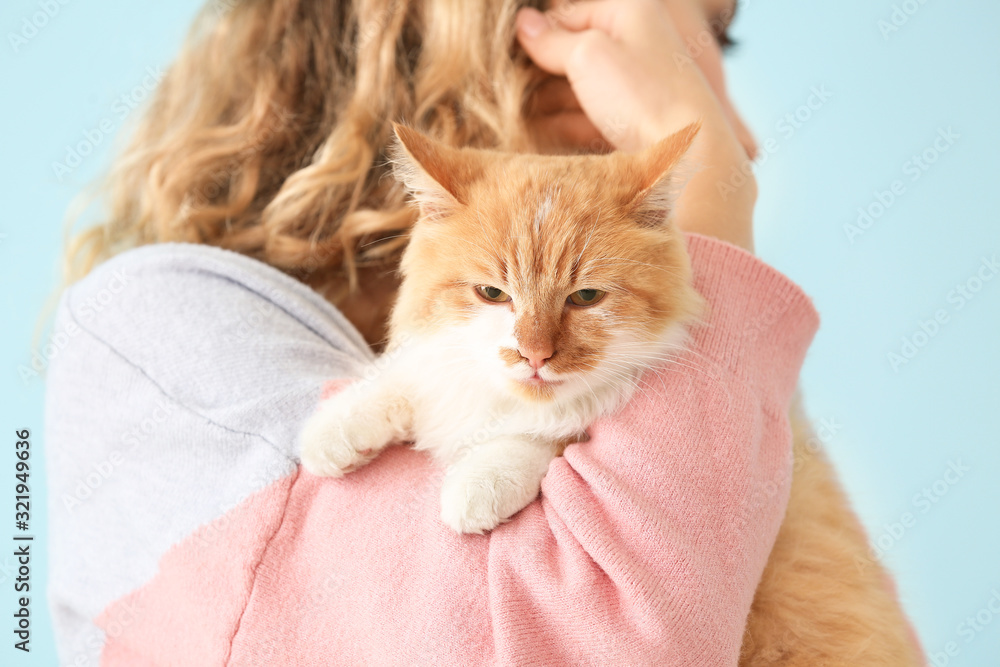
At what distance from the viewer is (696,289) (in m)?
1.33

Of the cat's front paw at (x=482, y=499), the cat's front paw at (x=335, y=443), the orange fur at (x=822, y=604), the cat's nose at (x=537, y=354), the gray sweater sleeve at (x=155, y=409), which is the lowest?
the gray sweater sleeve at (x=155, y=409)

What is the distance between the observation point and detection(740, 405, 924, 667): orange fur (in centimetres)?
133

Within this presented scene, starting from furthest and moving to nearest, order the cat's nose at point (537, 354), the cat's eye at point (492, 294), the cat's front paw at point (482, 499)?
the cat's eye at point (492, 294)
the cat's nose at point (537, 354)
the cat's front paw at point (482, 499)

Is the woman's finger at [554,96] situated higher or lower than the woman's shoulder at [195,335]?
higher

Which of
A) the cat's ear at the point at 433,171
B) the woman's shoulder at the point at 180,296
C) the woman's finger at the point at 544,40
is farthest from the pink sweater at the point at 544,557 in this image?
the woman's finger at the point at 544,40

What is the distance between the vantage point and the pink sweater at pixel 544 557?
40.1 inches

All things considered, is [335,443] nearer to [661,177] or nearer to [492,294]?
[492,294]

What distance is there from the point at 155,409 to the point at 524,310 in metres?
0.70

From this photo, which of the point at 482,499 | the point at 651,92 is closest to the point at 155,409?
the point at 482,499

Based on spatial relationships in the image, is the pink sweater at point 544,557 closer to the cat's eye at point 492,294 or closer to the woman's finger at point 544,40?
the cat's eye at point 492,294

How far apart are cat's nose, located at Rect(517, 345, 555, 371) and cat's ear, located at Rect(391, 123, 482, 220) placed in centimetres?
34

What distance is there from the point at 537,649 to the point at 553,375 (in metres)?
0.45

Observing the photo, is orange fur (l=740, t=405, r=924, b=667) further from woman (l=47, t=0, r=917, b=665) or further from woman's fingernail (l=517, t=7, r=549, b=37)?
woman's fingernail (l=517, t=7, r=549, b=37)

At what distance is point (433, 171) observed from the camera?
1.33 m
